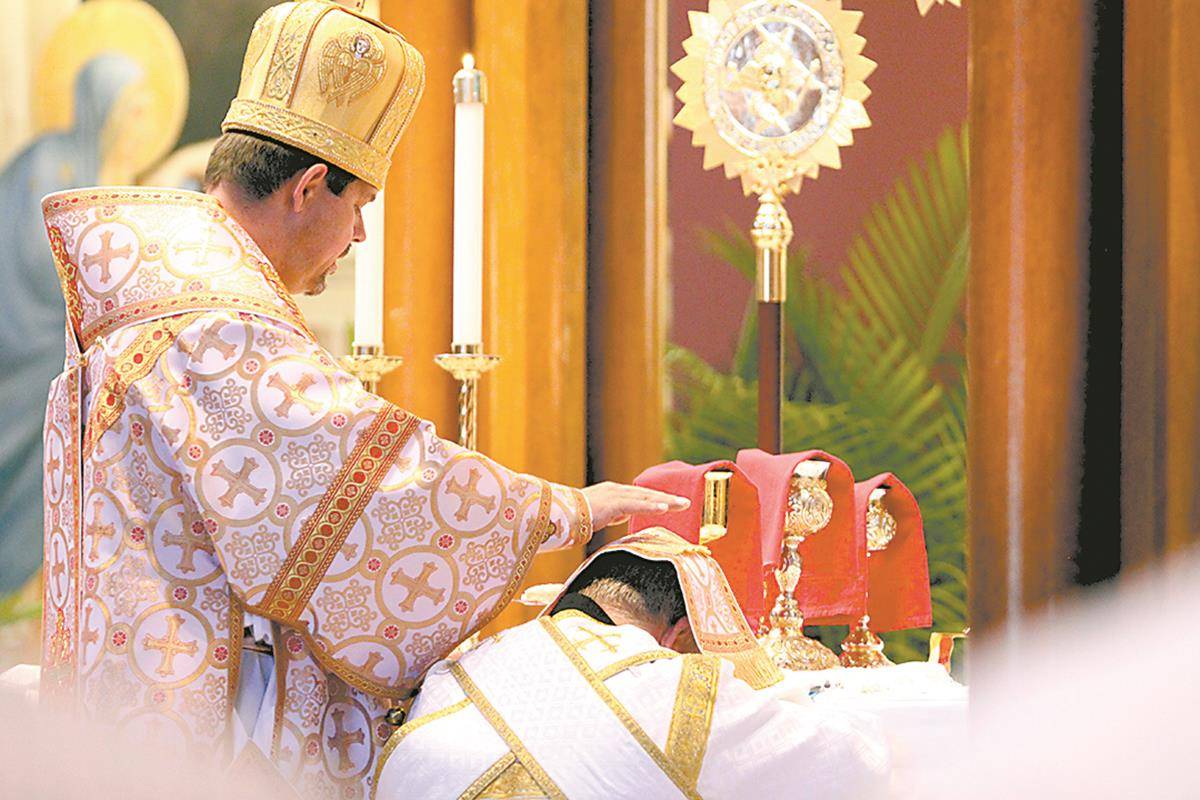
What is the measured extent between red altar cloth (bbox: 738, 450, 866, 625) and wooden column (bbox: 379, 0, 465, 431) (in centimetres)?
74

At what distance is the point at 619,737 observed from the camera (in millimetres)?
1192

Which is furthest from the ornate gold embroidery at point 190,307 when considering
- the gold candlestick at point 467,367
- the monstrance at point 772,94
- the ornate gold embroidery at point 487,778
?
the monstrance at point 772,94

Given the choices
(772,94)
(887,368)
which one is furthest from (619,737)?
(887,368)

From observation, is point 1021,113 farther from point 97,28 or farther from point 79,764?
point 97,28

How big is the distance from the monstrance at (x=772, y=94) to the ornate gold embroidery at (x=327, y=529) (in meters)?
0.83

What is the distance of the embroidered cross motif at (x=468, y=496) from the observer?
1371mm

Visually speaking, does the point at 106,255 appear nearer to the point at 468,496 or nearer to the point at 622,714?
the point at 468,496

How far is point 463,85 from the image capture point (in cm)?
180

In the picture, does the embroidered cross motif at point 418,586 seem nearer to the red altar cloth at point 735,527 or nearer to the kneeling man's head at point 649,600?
the kneeling man's head at point 649,600

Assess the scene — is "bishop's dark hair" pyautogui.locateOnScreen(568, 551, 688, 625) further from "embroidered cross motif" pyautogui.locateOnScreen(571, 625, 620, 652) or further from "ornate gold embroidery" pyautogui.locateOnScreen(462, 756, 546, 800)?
"ornate gold embroidery" pyautogui.locateOnScreen(462, 756, 546, 800)

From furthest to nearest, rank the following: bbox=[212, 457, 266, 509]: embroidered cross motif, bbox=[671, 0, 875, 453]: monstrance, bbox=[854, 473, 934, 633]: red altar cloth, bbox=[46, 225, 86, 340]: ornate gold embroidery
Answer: bbox=[671, 0, 875, 453]: monstrance, bbox=[854, 473, 934, 633]: red altar cloth, bbox=[46, 225, 86, 340]: ornate gold embroidery, bbox=[212, 457, 266, 509]: embroidered cross motif

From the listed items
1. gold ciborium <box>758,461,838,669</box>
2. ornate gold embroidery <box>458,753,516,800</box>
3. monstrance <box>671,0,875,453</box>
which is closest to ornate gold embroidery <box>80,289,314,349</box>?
ornate gold embroidery <box>458,753,516,800</box>

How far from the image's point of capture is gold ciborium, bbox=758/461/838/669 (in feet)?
5.42

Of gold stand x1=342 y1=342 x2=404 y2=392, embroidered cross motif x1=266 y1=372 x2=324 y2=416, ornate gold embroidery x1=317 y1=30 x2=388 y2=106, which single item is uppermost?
ornate gold embroidery x1=317 y1=30 x2=388 y2=106
